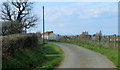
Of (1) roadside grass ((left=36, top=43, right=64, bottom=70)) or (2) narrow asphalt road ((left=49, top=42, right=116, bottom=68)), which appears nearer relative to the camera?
(1) roadside grass ((left=36, top=43, right=64, bottom=70))

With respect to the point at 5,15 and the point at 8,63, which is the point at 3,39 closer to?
the point at 8,63

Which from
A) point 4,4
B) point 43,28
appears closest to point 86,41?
point 43,28

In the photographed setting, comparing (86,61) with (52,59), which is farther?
(52,59)

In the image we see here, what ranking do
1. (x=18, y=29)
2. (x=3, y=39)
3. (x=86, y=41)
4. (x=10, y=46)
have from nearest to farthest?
(x=3, y=39) < (x=10, y=46) < (x=18, y=29) < (x=86, y=41)

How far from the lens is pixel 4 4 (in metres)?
Answer: 38.4

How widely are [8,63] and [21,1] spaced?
106ft

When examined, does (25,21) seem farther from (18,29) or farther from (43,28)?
(18,29)

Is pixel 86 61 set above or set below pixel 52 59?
above

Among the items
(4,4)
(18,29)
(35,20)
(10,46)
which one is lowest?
(10,46)

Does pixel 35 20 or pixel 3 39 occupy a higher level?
pixel 35 20

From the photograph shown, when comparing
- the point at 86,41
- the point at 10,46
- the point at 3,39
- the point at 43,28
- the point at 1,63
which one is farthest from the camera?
the point at 43,28

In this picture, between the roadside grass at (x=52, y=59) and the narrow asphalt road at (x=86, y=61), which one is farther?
the narrow asphalt road at (x=86, y=61)

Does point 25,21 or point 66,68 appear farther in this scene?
point 25,21

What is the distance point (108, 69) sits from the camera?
35.4ft
